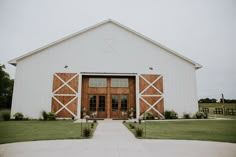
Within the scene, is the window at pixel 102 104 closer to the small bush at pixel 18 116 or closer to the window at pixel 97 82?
the window at pixel 97 82

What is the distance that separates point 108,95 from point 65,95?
368cm

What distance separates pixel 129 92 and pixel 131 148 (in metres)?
10.4

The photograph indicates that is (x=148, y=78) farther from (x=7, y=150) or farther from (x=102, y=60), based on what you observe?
(x=7, y=150)

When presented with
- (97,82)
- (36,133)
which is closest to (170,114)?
(97,82)

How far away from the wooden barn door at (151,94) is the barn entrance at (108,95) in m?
0.87

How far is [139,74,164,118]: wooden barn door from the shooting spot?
1460cm

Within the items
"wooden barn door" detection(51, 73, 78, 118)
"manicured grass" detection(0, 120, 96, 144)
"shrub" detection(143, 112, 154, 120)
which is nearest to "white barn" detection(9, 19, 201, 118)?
"wooden barn door" detection(51, 73, 78, 118)

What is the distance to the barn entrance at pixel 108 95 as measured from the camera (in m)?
14.7

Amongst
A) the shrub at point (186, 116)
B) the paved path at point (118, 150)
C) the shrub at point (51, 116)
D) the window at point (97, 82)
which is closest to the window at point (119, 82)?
the window at point (97, 82)

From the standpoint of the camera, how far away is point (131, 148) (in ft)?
15.8

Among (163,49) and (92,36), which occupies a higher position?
(92,36)

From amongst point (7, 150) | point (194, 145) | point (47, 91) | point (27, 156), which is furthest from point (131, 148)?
point (47, 91)

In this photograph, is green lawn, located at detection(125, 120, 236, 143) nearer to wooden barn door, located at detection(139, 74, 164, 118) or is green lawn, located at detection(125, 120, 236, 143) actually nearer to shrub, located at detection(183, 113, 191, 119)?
shrub, located at detection(183, 113, 191, 119)

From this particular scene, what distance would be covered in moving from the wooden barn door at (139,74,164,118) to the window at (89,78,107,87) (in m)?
3.25
